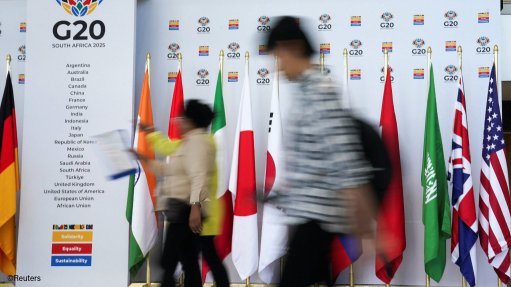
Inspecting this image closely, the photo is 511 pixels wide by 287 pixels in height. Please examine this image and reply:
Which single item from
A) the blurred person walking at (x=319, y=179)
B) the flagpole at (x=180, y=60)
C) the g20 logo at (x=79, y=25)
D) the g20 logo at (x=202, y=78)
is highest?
the g20 logo at (x=79, y=25)

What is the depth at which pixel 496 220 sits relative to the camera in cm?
431

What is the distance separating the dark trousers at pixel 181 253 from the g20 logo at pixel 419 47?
2.75 metres

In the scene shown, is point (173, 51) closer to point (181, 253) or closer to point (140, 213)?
point (140, 213)

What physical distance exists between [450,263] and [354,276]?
80 cm

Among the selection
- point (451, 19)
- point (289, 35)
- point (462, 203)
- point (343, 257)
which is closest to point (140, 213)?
point (343, 257)

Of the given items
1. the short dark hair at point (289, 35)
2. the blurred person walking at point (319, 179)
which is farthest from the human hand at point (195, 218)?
the short dark hair at point (289, 35)

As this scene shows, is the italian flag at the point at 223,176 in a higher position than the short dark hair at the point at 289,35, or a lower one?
lower

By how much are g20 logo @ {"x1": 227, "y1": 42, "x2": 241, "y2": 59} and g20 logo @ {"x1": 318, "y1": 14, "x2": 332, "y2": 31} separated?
29.2 inches

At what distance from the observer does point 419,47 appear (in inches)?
194

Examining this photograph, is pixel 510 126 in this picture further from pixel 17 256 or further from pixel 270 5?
pixel 17 256

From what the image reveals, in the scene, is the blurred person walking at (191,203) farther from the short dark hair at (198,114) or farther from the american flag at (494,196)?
the american flag at (494,196)

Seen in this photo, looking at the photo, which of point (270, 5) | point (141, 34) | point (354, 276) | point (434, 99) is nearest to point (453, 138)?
point (434, 99)

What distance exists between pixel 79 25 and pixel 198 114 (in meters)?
2.10

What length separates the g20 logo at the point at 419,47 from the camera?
4.93m
